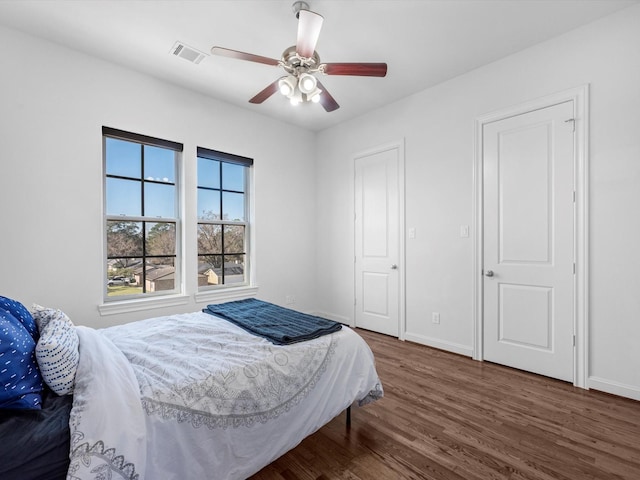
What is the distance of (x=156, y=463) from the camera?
120 centimetres

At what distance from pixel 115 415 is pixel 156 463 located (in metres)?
0.25

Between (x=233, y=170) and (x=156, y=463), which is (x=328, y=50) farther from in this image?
(x=156, y=463)

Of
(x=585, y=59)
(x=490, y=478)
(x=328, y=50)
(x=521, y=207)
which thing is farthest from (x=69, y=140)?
(x=585, y=59)

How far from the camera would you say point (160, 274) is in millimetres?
3400

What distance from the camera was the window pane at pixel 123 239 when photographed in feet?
10.1

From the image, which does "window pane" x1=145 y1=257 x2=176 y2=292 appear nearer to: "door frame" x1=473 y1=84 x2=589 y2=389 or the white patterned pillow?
the white patterned pillow

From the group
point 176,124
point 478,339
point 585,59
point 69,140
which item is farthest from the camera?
point 176,124

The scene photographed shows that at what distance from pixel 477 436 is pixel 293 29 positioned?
3.17 meters

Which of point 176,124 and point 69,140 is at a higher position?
point 176,124

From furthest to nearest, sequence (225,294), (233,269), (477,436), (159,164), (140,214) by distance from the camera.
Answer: (233,269) → (225,294) → (159,164) → (140,214) → (477,436)

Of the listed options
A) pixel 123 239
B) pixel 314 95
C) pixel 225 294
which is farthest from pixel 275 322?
pixel 123 239

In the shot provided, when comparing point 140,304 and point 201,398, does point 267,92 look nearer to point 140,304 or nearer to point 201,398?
point 201,398

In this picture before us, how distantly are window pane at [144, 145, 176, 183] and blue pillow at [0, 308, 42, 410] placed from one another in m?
2.36

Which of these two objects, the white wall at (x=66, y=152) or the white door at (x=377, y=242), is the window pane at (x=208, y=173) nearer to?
the white wall at (x=66, y=152)
